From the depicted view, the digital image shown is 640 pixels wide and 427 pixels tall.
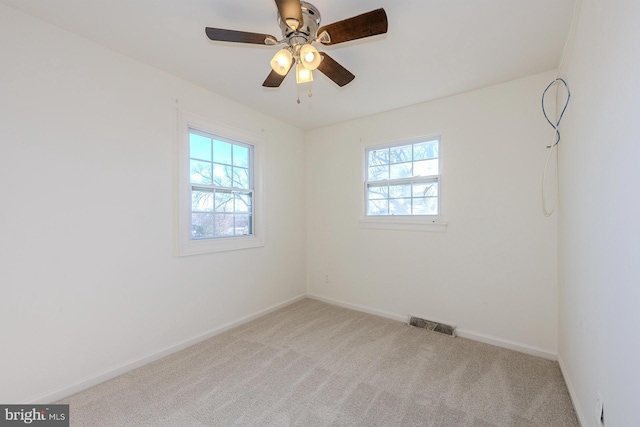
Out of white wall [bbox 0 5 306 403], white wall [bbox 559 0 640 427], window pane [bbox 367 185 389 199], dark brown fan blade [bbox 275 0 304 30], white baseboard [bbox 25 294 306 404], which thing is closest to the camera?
white wall [bbox 559 0 640 427]

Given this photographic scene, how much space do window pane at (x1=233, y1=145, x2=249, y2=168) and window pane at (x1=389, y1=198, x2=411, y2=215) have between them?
187 centimetres

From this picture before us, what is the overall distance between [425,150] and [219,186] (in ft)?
7.79

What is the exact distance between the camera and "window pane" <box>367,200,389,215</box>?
11.0 ft

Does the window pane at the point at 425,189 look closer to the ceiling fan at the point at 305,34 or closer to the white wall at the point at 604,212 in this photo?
the white wall at the point at 604,212

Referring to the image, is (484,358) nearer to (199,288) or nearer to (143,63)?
(199,288)

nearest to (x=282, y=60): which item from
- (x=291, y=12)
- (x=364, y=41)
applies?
(x=291, y=12)

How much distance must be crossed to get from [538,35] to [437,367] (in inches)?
103

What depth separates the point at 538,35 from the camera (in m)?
1.86

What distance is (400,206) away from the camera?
322 cm

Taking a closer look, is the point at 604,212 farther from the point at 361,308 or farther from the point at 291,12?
the point at 361,308

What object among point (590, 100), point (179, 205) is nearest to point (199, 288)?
point (179, 205)

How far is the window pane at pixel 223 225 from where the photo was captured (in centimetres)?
294

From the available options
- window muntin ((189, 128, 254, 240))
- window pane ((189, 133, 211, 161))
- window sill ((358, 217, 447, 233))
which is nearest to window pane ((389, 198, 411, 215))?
window sill ((358, 217, 447, 233))

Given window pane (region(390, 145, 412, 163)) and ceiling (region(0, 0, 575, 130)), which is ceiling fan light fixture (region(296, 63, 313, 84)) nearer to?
ceiling (region(0, 0, 575, 130))
